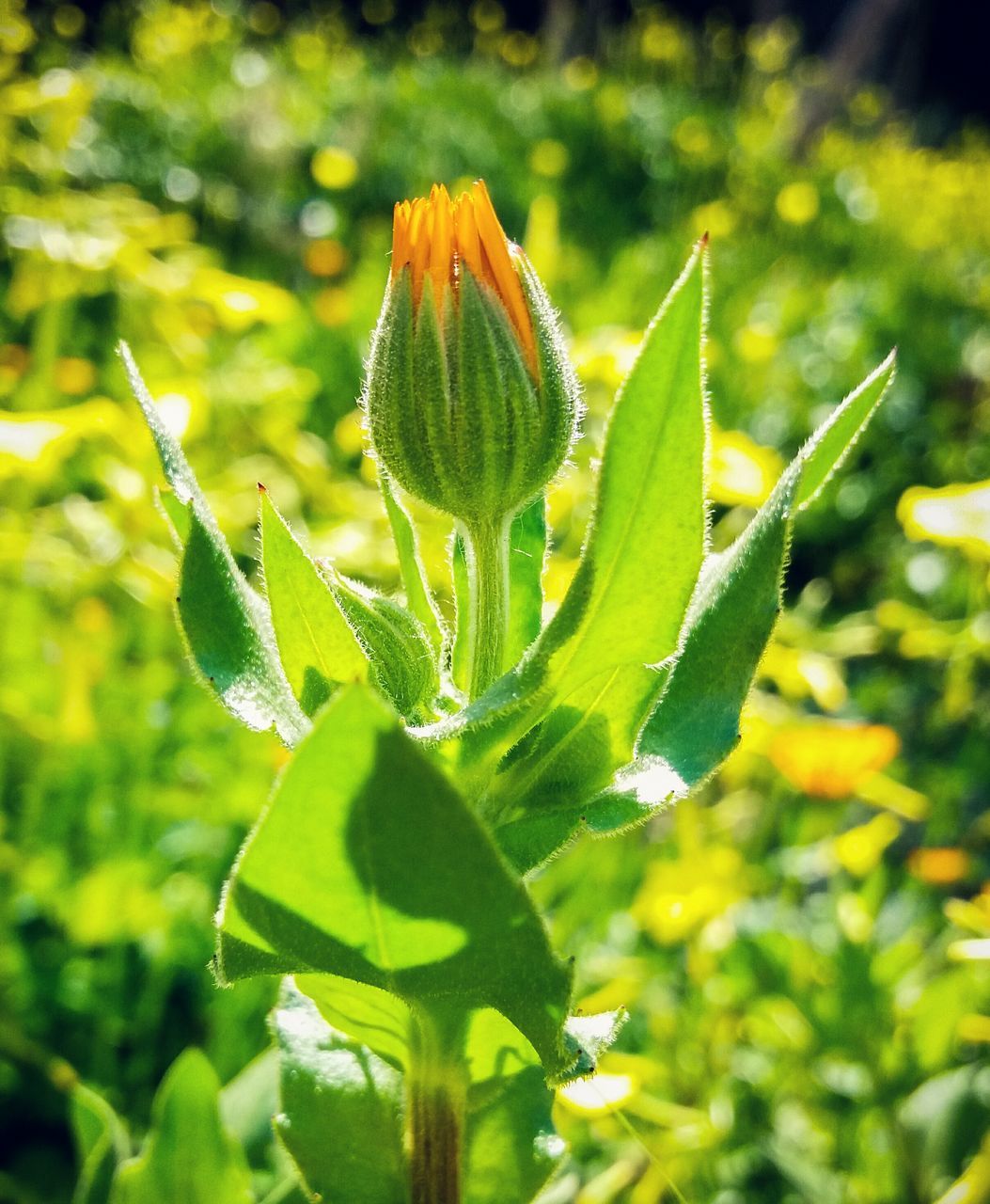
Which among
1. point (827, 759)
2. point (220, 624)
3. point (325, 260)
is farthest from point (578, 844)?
point (325, 260)

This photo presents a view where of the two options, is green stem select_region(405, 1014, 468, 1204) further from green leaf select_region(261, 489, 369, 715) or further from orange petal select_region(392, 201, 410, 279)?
orange petal select_region(392, 201, 410, 279)

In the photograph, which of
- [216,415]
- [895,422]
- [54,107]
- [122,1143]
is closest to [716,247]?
[895,422]

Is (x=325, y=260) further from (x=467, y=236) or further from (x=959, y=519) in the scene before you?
(x=467, y=236)

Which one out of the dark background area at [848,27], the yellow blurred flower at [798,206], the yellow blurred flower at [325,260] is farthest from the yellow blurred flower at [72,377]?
the dark background area at [848,27]

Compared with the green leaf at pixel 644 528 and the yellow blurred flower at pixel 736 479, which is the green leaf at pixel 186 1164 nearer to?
the green leaf at pixel 644 528

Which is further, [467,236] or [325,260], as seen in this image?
[325,260]

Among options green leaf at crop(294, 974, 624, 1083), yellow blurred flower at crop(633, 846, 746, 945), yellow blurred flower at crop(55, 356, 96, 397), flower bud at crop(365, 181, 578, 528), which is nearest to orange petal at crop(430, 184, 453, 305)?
flower bud at crop(365, 181, 578, 528)
